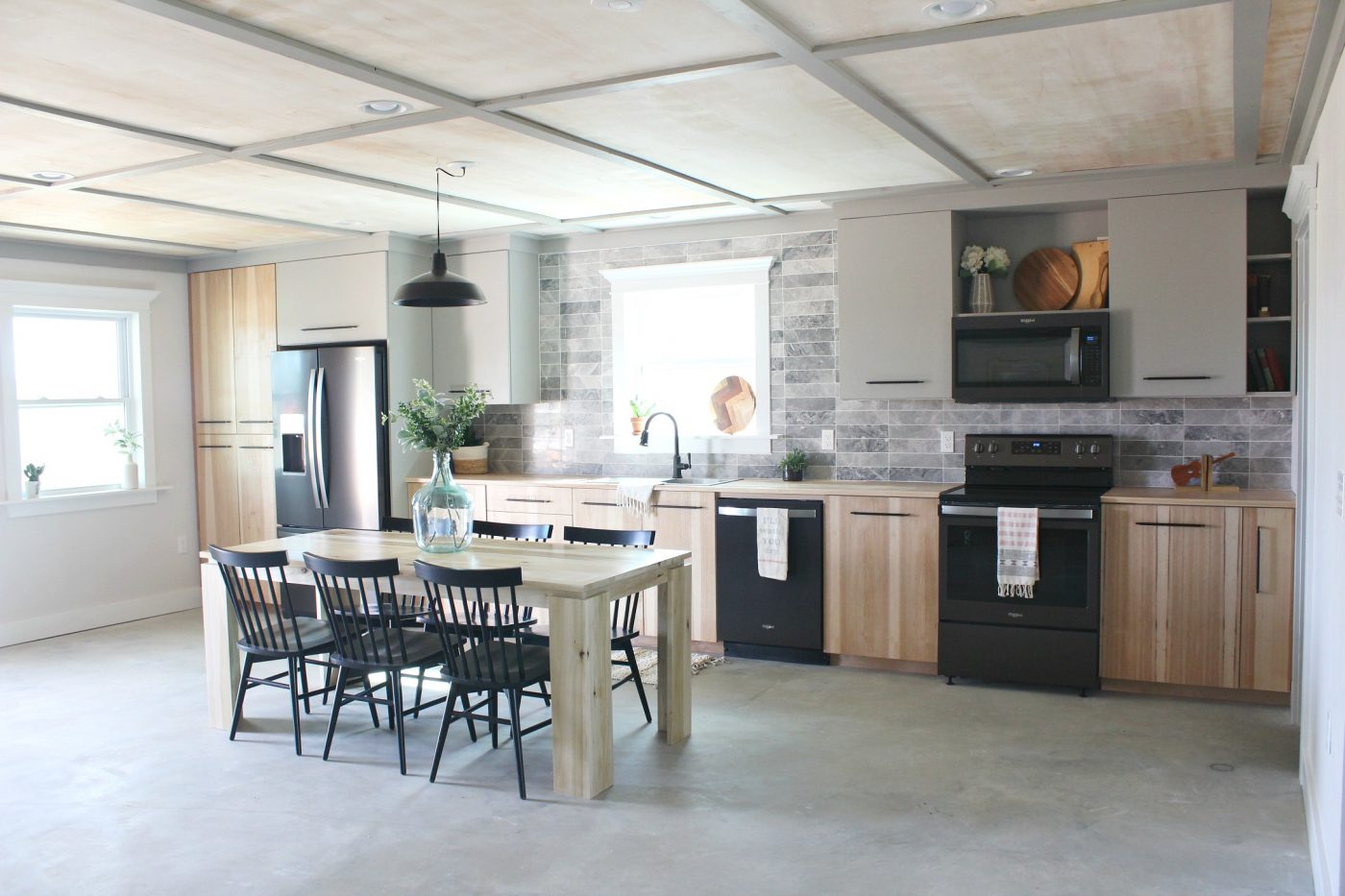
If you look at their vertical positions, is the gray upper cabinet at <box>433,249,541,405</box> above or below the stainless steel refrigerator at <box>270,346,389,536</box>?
above

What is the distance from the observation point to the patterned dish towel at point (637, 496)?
5.64 m

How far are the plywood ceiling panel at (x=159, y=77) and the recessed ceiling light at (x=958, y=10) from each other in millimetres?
1647

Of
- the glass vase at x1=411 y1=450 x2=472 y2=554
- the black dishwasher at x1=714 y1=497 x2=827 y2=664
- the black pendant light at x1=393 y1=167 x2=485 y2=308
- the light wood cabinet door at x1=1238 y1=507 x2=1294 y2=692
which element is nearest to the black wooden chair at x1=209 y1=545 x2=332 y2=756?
the glass vase at x1=411 y1=450 x2=472 y2=554

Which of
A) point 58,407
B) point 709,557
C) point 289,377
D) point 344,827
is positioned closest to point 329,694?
point 344,827

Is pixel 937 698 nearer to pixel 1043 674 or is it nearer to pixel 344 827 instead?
pixel 1043 674

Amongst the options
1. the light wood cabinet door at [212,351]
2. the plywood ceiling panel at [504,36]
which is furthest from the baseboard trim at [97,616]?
the plywood ceiling panel at [504,36]

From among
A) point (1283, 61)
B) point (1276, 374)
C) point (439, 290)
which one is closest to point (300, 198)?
point (439, 290)

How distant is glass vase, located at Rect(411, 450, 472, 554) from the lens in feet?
13.9

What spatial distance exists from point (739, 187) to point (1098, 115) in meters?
1.70

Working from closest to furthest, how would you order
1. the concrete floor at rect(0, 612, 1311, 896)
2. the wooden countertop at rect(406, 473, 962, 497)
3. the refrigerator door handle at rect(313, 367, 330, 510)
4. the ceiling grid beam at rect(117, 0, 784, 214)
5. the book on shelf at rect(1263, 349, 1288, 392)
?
the ceiling grid beam at rect(117, 0, 784, 214)
the concrete floor at rect(0, 612, 1311, 896)
the book on shelf at rect(1263, 349, 1288, 392)
the wooden countertop at rect(406, 473, 962, 497)
the refrigerator door handle at rect(313, 367, 330, 510)

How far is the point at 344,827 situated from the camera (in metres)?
3.39

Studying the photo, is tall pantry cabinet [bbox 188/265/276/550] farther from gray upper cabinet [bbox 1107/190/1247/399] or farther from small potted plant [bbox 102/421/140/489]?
gray upper cabinet [bbox 1107/190/1247/399]

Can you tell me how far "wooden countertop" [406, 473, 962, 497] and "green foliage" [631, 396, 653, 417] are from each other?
43cm

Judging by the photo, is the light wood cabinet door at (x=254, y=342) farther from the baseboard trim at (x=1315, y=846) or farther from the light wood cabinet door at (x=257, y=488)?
the baseboard trim at (x=1315, y=846)
